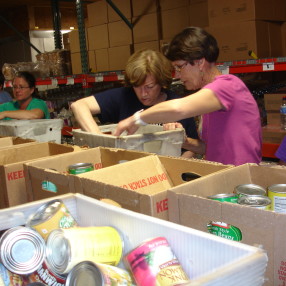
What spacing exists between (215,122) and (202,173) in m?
0.41

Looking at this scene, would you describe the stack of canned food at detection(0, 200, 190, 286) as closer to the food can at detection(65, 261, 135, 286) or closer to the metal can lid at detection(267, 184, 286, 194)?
the food can at detection(65, 261, 135, 286)

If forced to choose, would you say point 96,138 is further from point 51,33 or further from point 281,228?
point 51,33

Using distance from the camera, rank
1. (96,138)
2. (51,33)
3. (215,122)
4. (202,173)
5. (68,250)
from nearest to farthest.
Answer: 1. (68,250)
2. (202,173)
3. (215,122)
4. (96,138)
5. (51,33)

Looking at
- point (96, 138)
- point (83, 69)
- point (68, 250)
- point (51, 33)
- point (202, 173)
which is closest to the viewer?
point (68, 250)

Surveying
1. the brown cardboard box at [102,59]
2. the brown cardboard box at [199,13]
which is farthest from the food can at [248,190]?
the brown cardboard box at [102,59]

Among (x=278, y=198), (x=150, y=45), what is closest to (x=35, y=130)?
(x=278, y=198)

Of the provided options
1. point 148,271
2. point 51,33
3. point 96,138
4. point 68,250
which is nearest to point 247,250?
point 148,271

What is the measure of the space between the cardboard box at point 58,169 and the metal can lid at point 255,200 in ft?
1.83

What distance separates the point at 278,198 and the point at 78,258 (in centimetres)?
54

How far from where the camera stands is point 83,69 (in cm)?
486

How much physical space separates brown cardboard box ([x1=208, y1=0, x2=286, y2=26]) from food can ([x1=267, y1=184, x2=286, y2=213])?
2.49 metres

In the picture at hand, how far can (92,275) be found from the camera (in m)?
0.78

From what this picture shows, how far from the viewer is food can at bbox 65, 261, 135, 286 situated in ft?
2.54

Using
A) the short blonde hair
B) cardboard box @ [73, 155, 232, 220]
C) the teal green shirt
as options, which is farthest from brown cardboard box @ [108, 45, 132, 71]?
cardboard box @ [73, 155, 232, 220]
